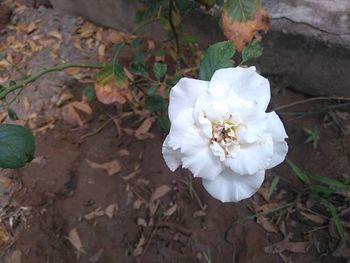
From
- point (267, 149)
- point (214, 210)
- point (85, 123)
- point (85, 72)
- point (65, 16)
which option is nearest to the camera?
point (267, 149)

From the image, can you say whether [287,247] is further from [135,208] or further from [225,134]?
[225,134]

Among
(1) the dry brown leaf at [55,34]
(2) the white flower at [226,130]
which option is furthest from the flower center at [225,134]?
(1) the dry brown leaf at [55,34]

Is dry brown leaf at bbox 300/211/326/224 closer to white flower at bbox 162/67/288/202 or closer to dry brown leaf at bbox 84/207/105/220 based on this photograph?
dry brown leaf at bbox 84/207/105/220

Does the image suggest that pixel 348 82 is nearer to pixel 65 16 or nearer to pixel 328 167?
pixel 328 167

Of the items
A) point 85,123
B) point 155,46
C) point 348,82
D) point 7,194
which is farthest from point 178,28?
point 7,194

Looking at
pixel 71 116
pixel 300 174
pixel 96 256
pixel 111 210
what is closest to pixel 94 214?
pixel 111 210

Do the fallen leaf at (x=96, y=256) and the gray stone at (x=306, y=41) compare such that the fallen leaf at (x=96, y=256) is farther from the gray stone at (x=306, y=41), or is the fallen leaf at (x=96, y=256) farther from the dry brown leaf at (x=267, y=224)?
the gray stone at (x=306, y=41)

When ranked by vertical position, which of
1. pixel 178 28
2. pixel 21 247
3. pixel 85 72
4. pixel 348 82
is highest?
pixel 178 28
